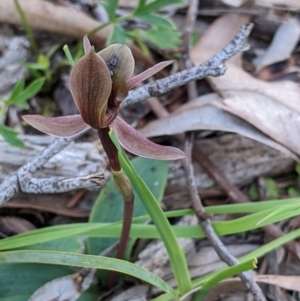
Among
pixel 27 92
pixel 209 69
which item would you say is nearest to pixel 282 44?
pixel 209 69

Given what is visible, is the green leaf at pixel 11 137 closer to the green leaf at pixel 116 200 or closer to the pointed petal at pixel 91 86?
the green leaf at pixel 116 200

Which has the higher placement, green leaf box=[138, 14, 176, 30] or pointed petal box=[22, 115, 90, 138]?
pointed petal box=[22, 115, 90, 138]

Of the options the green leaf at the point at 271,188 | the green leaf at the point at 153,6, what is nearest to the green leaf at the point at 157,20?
the green leaf at the point at 153,6

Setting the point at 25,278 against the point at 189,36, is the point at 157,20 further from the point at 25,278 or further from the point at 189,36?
the point at 25,278

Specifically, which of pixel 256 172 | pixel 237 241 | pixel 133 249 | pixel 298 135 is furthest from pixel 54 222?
pixel 298 135

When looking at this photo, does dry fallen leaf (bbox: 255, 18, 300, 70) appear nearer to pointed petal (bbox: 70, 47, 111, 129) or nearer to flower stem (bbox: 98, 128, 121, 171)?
flower stem (bbox: 98, 128, 121, 171)

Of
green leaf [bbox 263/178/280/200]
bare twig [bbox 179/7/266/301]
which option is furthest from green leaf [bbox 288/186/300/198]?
bare twig [bbox 179/7/266/301]
